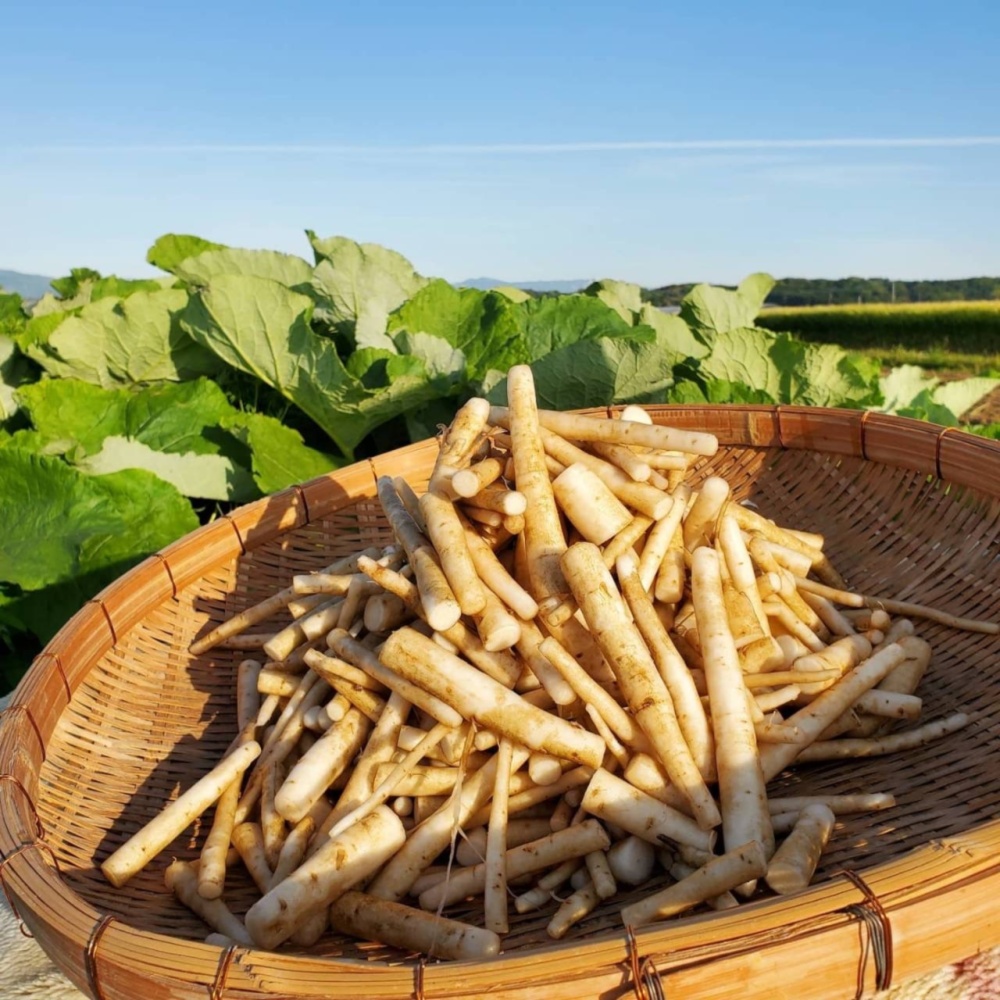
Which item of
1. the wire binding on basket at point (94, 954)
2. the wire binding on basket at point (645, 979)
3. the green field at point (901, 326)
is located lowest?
the wire binding on basket at point (94, 954)

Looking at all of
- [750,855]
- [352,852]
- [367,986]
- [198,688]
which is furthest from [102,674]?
[750,855]

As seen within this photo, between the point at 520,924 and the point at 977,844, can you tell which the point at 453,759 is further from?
the point at 977,844

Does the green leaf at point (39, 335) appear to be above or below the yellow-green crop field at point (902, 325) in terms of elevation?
below

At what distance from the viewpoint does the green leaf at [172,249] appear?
4.36 meters

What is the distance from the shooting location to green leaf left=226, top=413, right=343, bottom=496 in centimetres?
308

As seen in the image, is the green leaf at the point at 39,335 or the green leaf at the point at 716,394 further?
the green leaf at the point at 39,335

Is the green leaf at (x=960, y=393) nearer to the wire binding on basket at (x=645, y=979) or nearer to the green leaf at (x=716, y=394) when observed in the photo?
the green leaf at (x=716, y=394)

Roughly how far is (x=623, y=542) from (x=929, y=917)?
844 mm

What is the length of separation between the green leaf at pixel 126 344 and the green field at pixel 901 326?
1544 centimetres

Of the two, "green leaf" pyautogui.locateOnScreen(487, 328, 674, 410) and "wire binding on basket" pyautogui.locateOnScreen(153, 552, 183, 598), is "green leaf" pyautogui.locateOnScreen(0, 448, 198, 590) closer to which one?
"wire binding on basket" pyautogui.locateOnScreen(153, 552, 183, 598)

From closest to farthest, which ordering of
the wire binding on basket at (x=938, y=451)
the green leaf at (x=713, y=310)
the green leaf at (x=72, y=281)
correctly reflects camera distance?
the wire binding on basket at (x=938, y=451) → the green leaf at (x=713, y=310) → the green leaf at (x=72, y=281)

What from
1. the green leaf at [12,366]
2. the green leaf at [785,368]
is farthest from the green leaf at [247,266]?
the green leaf at [785,368]

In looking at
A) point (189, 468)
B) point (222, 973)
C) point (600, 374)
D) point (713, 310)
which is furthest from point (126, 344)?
point (222, 973)

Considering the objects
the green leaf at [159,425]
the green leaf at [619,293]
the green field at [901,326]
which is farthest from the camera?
the green field at [901,326]
